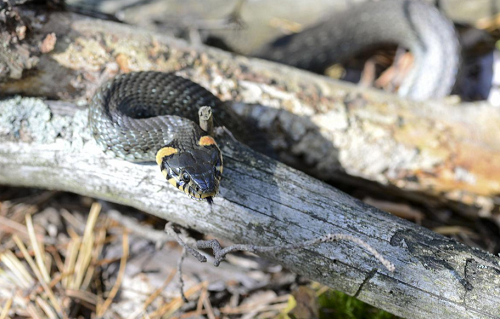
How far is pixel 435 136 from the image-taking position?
3646 mm

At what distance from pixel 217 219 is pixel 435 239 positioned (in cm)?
133

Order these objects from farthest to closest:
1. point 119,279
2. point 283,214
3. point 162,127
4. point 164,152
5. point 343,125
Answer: point 343,125, point 119,279, point 162,127, point 164,152, point 283,214

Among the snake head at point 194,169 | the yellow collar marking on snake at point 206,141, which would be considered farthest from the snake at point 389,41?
the snake head at point 194,169

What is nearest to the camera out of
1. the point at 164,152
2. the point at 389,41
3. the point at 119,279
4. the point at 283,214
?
the point at 283,214

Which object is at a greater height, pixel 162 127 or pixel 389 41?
pixel 389 41

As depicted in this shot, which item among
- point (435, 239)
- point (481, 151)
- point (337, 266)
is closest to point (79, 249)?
point (337, 266)

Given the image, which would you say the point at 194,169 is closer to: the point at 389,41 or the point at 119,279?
the point at 119,279

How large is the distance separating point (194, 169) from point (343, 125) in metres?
1.70

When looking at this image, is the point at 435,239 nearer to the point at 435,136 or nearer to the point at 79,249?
the point at 435,136

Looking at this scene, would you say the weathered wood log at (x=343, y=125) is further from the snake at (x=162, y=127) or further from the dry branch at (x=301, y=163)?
the snake at (x=162, y=127)

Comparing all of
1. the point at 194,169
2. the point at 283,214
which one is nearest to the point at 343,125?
the point at 283,214

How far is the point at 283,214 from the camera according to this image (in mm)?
2406

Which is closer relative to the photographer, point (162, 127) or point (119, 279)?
point (162, 127)

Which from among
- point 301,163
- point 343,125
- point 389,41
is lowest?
point 301,163
